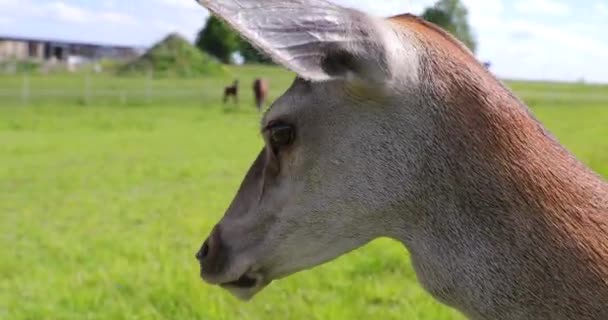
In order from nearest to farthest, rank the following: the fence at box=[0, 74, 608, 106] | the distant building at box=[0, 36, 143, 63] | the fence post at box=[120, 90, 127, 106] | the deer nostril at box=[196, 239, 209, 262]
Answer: the deer nostril at box=[196, 239, 209, 262] → the fence at box=[0, 74, 608, 106] → the fence post at box=[120, 90, 127, 106] → the distant building at box=[0, 36, 143, 63]

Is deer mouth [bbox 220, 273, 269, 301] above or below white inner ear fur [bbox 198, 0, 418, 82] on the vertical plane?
below

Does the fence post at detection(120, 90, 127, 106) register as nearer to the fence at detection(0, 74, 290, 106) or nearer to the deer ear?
the fence at detection(0, 74, 290, 106)

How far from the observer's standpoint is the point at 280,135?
8.94 ft

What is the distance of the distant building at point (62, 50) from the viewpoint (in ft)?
219

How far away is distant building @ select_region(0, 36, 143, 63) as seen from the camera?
66.8 meters

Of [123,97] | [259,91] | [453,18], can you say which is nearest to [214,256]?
[453,18]

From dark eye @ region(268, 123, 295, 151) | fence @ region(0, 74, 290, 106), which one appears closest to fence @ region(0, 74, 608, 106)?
fence @ region(0, 74, 290, 106)

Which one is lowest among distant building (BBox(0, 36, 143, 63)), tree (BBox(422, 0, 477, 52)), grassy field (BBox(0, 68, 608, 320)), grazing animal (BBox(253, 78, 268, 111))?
distant building (BBox(0, 36, 143, 63))

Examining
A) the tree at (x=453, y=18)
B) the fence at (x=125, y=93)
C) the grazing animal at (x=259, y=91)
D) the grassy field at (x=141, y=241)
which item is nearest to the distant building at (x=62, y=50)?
the fence at (x=125, y=93)

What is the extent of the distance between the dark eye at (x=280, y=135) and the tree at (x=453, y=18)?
89cm

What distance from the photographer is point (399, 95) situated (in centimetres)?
254

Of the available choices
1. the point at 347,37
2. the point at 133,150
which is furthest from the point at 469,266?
the point at 133,150

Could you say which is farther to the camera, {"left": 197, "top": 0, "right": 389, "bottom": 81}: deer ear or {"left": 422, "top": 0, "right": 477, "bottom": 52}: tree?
{"left": 422, "top": 0, "right": 477, "bottom": 52}: tree

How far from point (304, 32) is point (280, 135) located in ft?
Answer: 1.99
